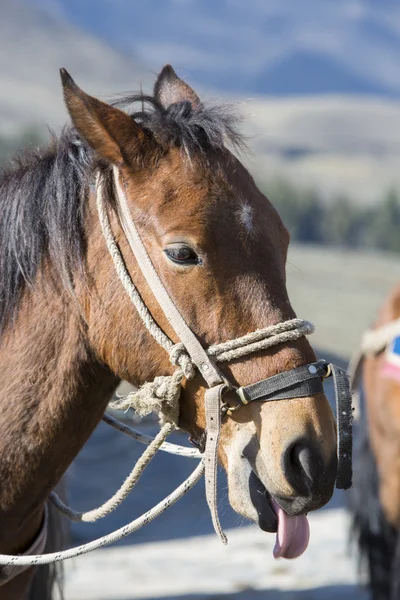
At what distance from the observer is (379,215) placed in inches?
945

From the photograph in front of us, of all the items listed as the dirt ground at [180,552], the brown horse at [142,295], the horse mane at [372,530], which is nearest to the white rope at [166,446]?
the brown horse at [142,295]

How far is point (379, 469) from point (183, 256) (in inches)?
130

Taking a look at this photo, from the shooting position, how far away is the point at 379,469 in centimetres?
485

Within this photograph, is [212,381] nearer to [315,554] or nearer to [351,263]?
[315,554]

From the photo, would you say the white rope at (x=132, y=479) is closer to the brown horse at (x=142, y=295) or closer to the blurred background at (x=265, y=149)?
the brown horse at (x=142, y=295)

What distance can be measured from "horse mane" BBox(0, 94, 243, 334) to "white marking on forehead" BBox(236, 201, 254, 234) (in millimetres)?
192

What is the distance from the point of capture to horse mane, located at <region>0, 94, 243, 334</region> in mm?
2107

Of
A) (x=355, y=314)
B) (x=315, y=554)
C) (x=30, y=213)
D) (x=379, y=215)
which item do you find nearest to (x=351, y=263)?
(x=355, y=314)

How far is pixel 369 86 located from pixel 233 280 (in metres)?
94.2

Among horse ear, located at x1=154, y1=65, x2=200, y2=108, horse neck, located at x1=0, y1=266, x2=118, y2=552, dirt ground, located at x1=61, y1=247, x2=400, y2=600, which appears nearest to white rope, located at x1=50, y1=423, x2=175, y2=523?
horse neck, located at x1=0, y1=266, x2=118, y2=552

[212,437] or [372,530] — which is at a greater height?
[212,437]

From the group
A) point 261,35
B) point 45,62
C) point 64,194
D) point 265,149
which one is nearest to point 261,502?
point 64,194

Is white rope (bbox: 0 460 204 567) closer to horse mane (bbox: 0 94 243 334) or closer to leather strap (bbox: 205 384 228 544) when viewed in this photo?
leather strap (bbox: 205 384 228 544)

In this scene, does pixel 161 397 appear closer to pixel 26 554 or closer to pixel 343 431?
pixel 343 431
